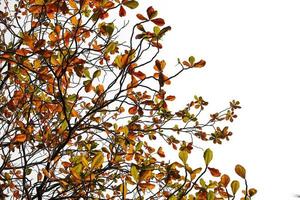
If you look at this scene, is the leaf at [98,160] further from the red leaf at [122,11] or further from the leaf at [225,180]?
the red leaf at [122,11]

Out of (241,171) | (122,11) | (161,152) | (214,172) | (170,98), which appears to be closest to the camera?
(241,171)

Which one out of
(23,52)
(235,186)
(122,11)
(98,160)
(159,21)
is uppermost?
(122,11)

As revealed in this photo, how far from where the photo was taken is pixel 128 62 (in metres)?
2.01

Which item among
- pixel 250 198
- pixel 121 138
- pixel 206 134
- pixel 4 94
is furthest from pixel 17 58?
pixel 206 134

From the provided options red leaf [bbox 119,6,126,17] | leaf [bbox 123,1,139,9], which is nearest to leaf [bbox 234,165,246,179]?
leaf [bbox 123,1,139,9]

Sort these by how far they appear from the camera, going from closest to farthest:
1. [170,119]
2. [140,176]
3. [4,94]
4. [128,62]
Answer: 1. [140,176]
2. [128,62]
3. [170,119]
4. [4,94]

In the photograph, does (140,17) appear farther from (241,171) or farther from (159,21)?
(241,171)

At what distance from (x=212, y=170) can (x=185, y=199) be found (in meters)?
0.39

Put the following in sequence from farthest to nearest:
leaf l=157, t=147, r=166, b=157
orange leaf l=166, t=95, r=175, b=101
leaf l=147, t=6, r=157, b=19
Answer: leaf l=157, t=147, r=166, b=157 → orange leaf l=166, t=95, r=175, b=101 → leaf l=147, t=6, r=157, b=19

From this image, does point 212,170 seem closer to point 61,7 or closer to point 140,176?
point 140,176

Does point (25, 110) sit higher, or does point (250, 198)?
point (25, 110)

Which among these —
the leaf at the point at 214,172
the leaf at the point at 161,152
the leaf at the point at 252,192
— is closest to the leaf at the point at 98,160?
the leaf at the point at 214,172

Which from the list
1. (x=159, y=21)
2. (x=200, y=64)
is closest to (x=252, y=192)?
(x=200, y=64)

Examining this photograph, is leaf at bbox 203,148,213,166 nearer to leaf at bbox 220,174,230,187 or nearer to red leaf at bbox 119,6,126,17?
leaf at bbox 220,174,230,187
